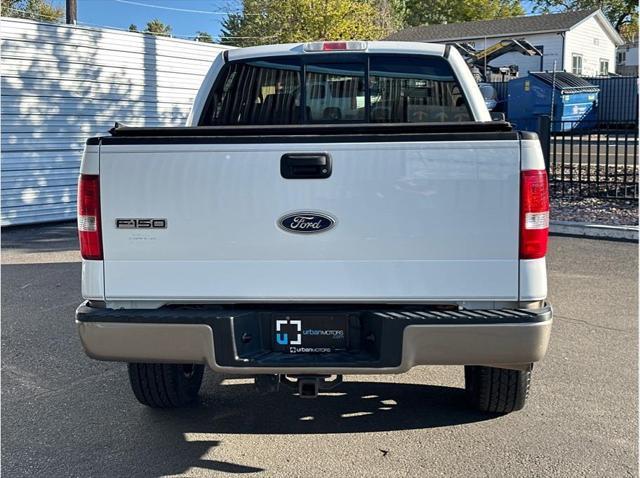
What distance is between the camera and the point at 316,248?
3.20 meters

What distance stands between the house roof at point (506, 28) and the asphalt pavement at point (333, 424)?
32924mm

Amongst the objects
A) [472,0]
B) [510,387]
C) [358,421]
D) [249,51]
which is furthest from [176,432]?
[472,0]

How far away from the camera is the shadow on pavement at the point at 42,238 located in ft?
34.1

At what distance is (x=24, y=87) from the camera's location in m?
12.1

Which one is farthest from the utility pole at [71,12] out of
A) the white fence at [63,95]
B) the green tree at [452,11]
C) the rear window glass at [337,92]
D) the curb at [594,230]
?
the green tree at [452,11]

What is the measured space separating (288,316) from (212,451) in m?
1.03

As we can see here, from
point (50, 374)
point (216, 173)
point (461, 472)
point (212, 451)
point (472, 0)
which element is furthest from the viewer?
point (472, 0)

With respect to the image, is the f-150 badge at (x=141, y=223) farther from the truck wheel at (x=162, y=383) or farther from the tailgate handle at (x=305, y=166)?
the truck wheel at (x=162, y=383)

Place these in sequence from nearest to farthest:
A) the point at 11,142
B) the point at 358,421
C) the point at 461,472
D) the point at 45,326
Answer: the point at 461,472 < the point at 358,421 < the point at 45,326 < the point at 11,142

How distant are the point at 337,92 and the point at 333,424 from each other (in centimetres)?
234

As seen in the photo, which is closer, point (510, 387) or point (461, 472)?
point (461, 472)

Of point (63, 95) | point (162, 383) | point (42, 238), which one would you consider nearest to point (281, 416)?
point (162, 383)

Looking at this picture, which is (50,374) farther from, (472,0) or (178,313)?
(472,0)

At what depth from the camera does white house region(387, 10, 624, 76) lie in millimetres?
35000
